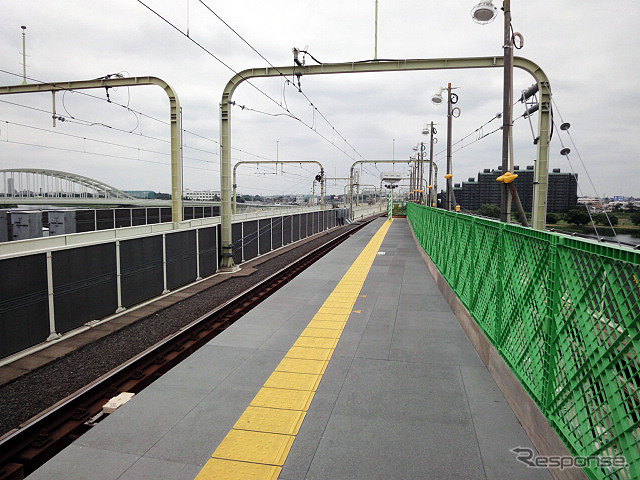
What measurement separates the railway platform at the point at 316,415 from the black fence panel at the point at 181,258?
5456 mm

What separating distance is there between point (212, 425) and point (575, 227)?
9.54m

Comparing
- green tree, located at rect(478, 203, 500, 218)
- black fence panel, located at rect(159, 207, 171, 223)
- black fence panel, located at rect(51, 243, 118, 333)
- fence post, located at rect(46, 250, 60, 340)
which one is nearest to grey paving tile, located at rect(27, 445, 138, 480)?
fence post, located at rect(46, 250, 60, 340)

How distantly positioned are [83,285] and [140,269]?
6.73 ft

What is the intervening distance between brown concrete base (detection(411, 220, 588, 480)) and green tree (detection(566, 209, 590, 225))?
4.46 meters

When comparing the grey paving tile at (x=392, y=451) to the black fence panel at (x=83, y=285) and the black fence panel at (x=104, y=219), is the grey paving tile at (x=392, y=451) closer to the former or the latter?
the black fence panel at (x=83, y=285)

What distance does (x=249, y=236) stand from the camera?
62.7 ft

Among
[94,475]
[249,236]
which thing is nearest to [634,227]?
[94,475]

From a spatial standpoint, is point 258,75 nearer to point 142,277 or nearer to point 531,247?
point 142,277

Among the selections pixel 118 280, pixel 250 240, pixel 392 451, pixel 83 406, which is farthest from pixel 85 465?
pixel 250 240

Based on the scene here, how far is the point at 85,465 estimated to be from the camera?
366 cm

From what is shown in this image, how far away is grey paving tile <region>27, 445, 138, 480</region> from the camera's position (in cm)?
353

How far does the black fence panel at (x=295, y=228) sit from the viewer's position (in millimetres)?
27286

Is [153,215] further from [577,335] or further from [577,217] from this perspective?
[577,335]

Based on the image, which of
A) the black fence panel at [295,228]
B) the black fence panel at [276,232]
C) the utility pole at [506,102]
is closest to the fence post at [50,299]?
the utility pole at [506,102]
